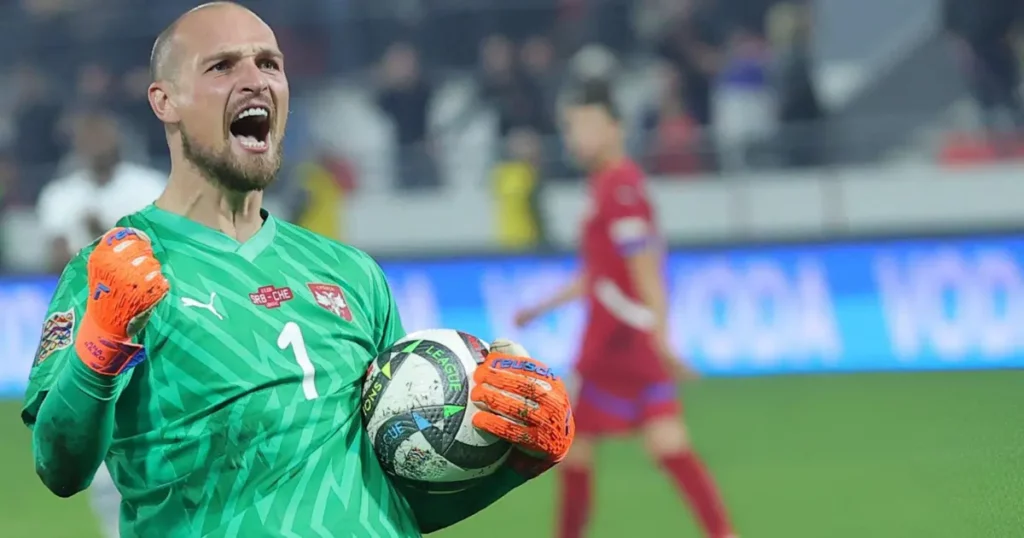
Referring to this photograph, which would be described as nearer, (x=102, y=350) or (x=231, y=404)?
(x=102, y=350)

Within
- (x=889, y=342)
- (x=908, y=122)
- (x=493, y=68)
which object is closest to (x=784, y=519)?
(x=889, y=342)

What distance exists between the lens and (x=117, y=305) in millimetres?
2766

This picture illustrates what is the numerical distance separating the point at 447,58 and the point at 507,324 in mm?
5130

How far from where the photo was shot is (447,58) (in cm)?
1684

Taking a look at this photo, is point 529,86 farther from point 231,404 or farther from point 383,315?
point 231,404

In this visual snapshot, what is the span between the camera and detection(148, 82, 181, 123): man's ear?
10.7 feet

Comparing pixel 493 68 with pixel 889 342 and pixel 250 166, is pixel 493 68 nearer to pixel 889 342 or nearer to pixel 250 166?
pixel 889 342

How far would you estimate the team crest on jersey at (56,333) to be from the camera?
116 inches

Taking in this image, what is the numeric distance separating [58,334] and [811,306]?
31.6ft

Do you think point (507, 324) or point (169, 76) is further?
point (507, 324)

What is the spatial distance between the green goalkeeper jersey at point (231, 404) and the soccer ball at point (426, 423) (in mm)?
52

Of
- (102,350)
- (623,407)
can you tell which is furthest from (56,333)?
(623,407)

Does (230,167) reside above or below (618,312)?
above

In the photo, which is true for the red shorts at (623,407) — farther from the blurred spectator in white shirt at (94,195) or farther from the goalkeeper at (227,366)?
the goalkeeper at (227,366)
